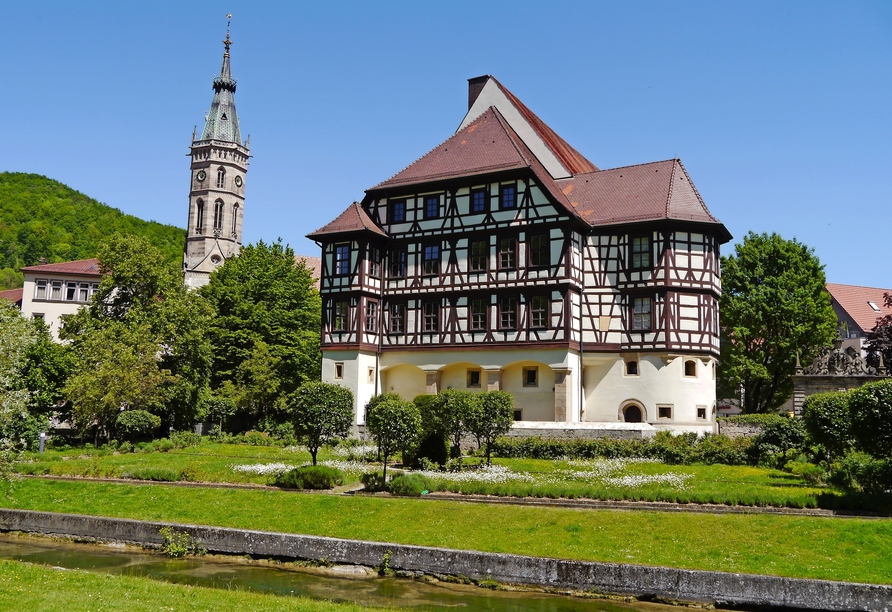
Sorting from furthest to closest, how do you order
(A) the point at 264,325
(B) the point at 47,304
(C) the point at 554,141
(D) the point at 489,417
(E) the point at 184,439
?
(B) the point at 47,304 < (A) the point at 264,325 < (C) the point at 554,141 < (E) the point at 184,439 < (D) the point at 489,417

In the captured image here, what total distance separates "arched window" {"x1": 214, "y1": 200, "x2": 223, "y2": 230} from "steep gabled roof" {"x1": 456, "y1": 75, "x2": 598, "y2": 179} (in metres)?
56.3

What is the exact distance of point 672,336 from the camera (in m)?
39.6

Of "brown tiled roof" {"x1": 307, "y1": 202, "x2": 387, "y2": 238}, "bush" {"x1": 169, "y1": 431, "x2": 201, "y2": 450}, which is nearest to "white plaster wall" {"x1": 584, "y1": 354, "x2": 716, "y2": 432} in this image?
"brown tiled roof" {"x1": 307, "y1": 202, "x2": 387, "y2": 238}

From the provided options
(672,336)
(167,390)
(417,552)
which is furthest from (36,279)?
(417,552)

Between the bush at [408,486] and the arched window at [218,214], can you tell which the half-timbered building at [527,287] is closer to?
the bush at [408,486]

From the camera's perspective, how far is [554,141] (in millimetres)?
48906

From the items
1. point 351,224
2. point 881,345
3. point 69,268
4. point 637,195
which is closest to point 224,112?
Answer: point 69,268

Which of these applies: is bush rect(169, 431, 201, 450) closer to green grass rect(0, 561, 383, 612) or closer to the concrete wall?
the concrete wall

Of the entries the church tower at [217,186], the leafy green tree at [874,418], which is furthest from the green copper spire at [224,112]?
the leafy green tree at [874,418]

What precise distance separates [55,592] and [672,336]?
3196 centimetres

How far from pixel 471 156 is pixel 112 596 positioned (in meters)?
33.6

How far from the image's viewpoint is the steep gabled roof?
151ft

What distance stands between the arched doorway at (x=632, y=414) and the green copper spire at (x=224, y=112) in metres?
74.1

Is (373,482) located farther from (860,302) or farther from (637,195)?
(860,302)
